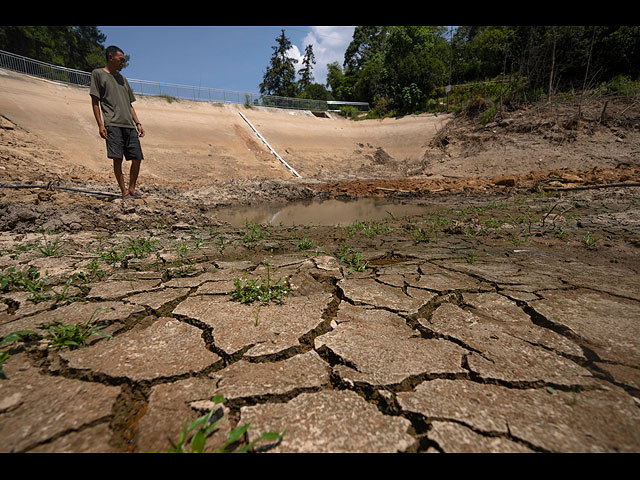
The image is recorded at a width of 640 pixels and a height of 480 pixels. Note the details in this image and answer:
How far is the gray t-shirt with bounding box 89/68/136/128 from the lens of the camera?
355cm

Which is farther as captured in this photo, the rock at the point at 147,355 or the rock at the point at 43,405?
the rock at the point at 147,355

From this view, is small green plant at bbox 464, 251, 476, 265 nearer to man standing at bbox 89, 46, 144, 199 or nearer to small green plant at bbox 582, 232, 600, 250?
small green plant at bbox 582, 232, 600, 250

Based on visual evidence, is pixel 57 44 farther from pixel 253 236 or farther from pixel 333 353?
pixel 333 353

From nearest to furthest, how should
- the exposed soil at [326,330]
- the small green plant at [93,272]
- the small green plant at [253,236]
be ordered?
the exposed soil at [326,330]
the small green plant at [93,272]
the small green plant at [253,236]

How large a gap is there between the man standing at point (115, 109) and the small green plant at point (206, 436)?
389cm

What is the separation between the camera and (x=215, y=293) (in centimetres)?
179

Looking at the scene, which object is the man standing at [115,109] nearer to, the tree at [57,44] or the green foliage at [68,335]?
the green foliage at [68,335]

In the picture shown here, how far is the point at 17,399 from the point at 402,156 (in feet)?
50.6

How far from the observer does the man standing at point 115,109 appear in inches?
140

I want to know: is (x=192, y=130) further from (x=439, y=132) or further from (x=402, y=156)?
(x=439, y=132)

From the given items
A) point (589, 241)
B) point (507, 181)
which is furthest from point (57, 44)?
point (589, 241)

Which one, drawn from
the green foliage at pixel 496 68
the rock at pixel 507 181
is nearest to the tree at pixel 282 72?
the green foliage at pixel 496 68

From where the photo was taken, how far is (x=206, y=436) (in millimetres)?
811
